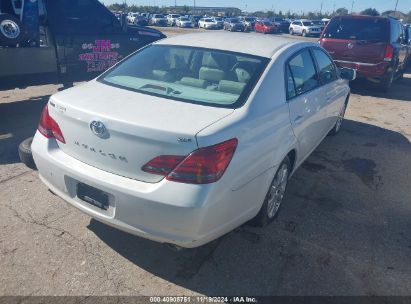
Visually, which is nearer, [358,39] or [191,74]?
[191,74]

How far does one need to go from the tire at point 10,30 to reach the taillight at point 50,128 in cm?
382

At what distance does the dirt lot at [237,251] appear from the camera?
2.73m

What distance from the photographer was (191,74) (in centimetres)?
333

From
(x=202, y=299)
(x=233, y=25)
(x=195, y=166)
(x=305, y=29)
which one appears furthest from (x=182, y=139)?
(x=233, y=25)

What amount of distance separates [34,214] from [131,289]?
1.42 meters

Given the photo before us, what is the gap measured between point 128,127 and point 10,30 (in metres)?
4.82

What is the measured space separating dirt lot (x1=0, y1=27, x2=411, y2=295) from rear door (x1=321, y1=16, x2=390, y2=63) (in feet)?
19.3

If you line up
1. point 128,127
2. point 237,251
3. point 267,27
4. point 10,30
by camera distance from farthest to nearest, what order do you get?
point 267,27, point 10,30, point 237,251, point 128,127

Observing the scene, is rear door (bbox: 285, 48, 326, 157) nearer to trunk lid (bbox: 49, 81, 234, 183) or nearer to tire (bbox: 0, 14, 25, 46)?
trunk lid (bbox: 49, 81, 234, 183)

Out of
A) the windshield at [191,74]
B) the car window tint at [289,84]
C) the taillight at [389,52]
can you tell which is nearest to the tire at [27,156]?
the windshield at [191,74]

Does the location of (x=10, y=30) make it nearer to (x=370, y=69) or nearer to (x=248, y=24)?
(x=370, y=69)

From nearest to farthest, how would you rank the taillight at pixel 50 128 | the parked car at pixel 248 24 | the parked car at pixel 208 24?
the taillight at pixel 50 128, the parked car at pixel 248 24, the parked car at pixel 208 24

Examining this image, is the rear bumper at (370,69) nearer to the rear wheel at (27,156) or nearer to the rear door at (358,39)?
the rear door at (358,39)

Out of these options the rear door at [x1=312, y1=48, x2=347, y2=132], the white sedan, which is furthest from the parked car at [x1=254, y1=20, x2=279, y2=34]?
the white sedan
